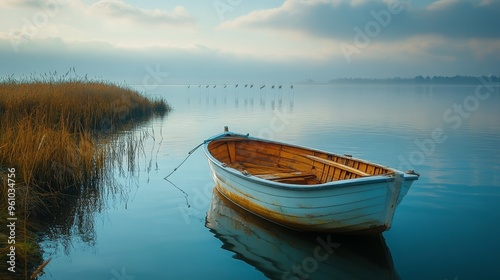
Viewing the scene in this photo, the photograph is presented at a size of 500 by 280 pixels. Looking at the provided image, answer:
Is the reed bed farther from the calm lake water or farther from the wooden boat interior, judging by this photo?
the wooden boat interior

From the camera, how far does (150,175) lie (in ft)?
39.3

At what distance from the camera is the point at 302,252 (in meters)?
6.56

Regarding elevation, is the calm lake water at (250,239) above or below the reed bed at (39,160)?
below

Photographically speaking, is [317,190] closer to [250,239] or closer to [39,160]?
[250,239]

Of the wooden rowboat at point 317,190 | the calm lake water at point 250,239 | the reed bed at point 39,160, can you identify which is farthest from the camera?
the reed bed at point 39,160

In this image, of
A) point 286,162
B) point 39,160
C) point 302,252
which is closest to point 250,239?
point 302,252

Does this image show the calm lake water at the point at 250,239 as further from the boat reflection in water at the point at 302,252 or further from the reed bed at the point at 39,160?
the reed bed at the point at 39,160

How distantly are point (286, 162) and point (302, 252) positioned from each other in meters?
3.69

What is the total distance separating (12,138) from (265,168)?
595cm

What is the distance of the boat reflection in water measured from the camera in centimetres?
595

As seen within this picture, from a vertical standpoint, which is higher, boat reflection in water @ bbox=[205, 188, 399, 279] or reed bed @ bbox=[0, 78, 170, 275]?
reed bed @ bbox=[0, 78, 170, 275]

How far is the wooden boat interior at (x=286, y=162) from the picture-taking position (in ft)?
26.0

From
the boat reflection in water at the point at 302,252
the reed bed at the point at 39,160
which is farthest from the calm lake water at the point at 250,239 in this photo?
the reed bed at the point at 39,160

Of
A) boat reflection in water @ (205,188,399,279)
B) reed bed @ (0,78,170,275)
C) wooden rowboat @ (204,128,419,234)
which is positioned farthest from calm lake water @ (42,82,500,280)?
reed bed @ (0,78,170,275)
